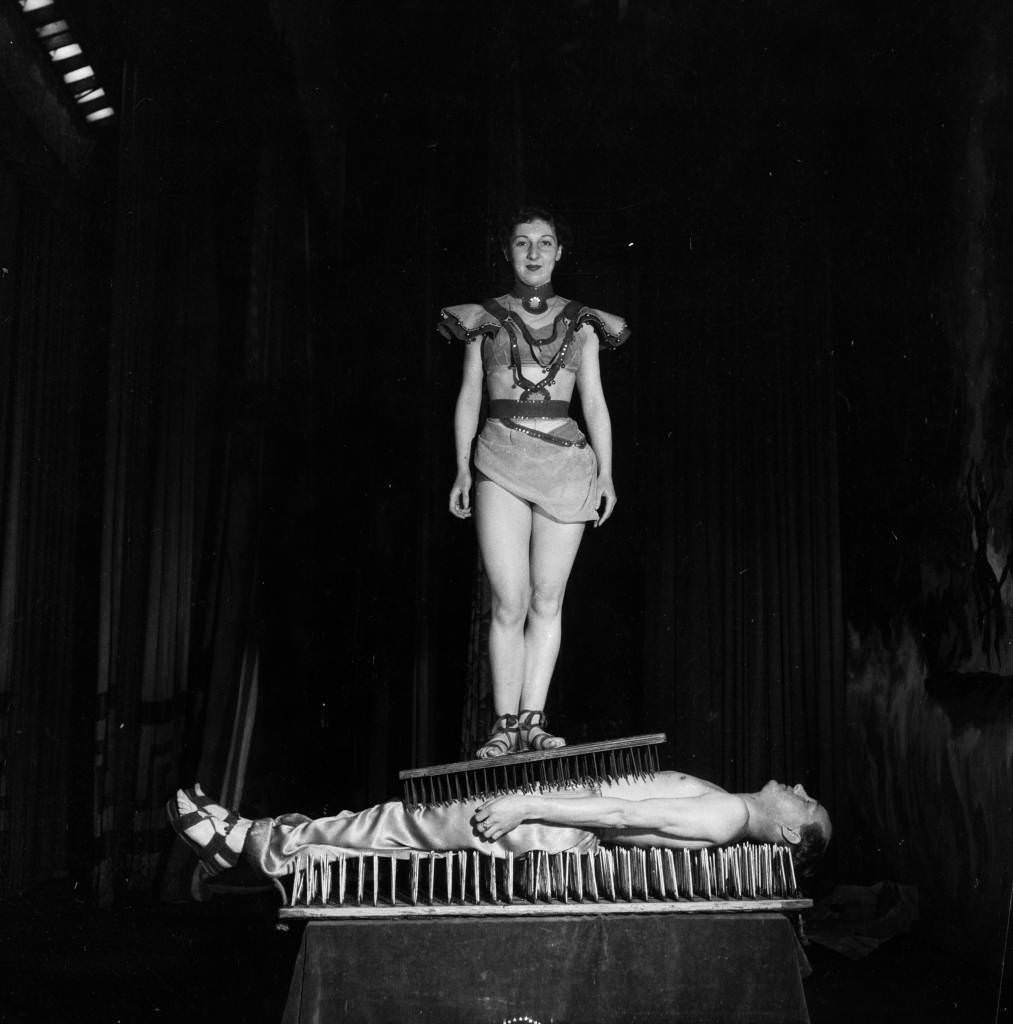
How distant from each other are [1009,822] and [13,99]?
14.5 ft

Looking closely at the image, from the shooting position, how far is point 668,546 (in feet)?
18.9

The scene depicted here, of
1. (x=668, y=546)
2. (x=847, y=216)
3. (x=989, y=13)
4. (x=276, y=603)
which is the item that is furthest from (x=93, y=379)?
(x=989, y=13)

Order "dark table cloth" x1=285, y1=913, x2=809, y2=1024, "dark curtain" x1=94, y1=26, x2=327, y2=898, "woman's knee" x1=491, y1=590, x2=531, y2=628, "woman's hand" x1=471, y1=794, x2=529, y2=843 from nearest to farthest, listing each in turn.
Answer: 1. "dark table cloth" x1=285, y1=913, x2=809, y2=1024
2. "woman's hand" x1=471, y1=794, x2=529, y2=843
3. "woman's knee" x1=491, y1=590, x2=531, y2=628
4. "dark curtain" x1=94, y1=26, x2=327, y2=898

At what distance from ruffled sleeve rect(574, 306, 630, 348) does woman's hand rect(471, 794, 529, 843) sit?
1.63 m

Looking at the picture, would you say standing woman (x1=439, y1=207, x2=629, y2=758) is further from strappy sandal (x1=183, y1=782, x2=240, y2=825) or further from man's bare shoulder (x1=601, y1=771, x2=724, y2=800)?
strappy sandal (x1=183, y1=782, x2=240, y2=825)

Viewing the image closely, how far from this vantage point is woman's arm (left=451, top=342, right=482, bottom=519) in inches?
169

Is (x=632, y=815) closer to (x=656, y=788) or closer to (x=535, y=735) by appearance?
(x=656, y=788)

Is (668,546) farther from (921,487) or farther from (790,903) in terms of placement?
(790,903)

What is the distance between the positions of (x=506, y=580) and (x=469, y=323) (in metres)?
0.88

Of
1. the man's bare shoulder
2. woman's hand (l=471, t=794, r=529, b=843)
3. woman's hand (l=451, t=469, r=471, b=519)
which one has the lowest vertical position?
woman's hand (l=471, t=794, r=529, b=843)

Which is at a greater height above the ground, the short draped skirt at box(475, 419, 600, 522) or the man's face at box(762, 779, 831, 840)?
the short draped skirt at box(475, 419, 600, 522)

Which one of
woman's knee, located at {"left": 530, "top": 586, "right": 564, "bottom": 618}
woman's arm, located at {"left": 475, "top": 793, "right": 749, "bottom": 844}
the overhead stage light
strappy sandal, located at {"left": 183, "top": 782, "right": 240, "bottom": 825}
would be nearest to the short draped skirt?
woman's knee, located at {"left": 530, "top": 586, "right": 564, "bottom": 618}

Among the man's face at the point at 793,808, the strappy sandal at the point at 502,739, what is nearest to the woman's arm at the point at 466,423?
the strappy sandal at the point at 502,739

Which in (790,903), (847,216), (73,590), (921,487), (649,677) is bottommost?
(790,903)
